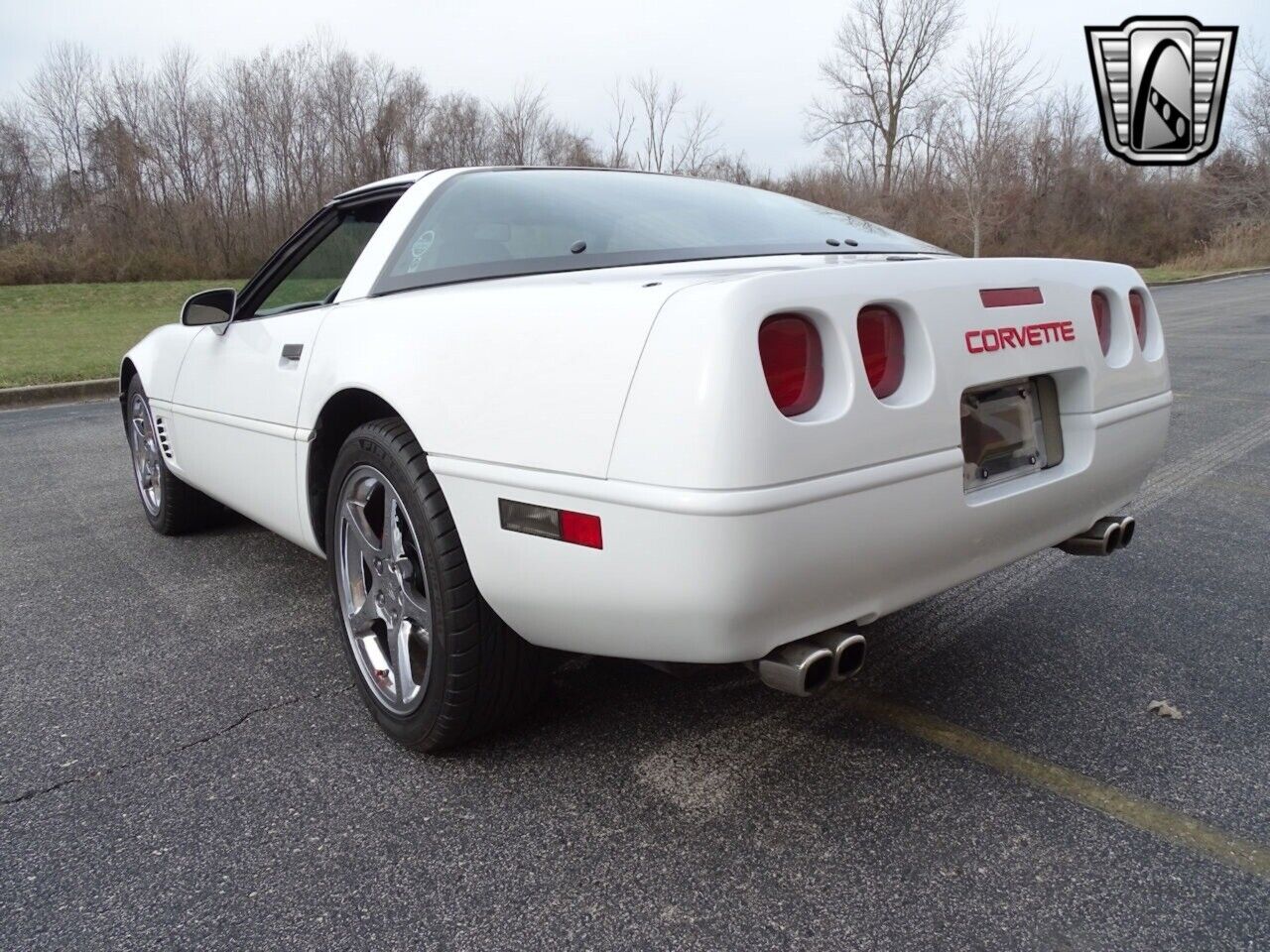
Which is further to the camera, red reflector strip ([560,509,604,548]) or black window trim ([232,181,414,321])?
black window trim ([232,181,414,321])

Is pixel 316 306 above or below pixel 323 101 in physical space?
below

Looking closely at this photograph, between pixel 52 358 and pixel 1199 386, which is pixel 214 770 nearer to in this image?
pixel 1199 386

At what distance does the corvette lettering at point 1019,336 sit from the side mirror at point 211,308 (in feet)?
7.93

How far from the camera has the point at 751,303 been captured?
158 cm

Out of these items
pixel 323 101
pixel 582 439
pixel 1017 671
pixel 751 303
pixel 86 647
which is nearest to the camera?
pixel 751 303

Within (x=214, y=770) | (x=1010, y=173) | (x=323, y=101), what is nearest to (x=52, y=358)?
(x=214, y=770)

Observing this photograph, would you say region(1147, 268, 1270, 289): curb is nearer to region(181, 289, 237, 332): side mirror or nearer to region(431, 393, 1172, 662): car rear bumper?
region(181, 289, 237, 332): side mirror

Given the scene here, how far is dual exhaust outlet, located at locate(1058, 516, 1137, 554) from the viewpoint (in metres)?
2.43

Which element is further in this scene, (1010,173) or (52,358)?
(1010,173)

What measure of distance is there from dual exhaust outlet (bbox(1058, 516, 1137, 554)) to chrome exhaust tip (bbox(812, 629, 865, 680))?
963mm

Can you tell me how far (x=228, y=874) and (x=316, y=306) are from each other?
1.55m

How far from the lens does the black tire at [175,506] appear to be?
395cm

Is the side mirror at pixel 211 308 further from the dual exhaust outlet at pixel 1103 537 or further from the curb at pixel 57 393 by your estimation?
the curb at pixel 57 393

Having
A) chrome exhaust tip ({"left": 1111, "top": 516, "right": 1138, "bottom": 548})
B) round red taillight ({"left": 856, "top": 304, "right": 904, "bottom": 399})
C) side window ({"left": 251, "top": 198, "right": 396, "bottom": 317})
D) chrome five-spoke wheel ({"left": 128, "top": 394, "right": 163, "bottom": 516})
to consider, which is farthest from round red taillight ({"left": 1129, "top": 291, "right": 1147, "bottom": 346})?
chrome five-spoke wheel ({"left": 128, "top": 394, "right": 163, "bottom": 516})
